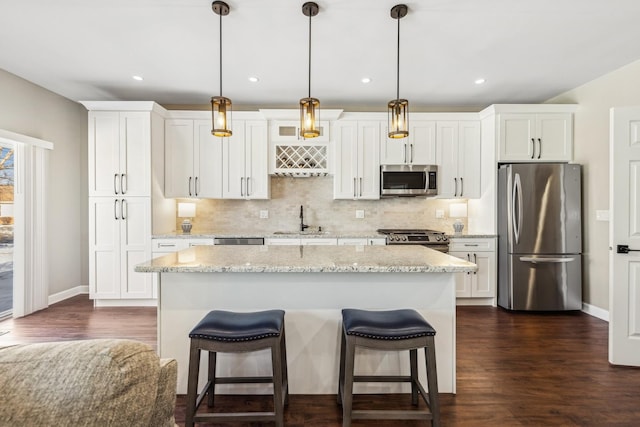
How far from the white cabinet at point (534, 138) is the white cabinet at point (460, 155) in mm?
353

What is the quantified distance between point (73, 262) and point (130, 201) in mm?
1420

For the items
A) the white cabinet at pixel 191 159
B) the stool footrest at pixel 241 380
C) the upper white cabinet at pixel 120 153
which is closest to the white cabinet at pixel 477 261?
the stool footrest at pixel 241 380

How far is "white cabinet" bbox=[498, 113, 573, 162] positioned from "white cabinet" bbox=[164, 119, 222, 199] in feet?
11.7

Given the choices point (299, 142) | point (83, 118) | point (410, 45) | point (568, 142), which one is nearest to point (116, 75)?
point (83, 118)

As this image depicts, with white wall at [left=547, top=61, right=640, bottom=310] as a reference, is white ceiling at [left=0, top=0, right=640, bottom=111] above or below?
above

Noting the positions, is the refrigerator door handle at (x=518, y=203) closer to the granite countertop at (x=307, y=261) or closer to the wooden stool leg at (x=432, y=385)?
the granite countertop at (x=307, y=261)

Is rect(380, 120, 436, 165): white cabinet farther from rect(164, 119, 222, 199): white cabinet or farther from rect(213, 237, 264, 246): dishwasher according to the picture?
rect(164, 119, 222, 199): white cabinet

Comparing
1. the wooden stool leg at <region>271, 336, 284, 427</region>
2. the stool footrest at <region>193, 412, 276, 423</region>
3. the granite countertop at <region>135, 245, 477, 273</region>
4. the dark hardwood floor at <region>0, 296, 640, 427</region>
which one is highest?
the granite countertop at <region>135, 245, 477, 273</region>

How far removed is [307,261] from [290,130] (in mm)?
2689

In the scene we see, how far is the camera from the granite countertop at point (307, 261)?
179 cm

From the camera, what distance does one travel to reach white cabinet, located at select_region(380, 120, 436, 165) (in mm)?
4207

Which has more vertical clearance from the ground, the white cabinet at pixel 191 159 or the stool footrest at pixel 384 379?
the white cabinet at pixel 191 159

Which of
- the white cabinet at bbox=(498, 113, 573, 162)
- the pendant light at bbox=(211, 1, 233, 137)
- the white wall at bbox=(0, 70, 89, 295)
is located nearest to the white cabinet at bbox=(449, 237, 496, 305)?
the white cabinet at bbox=(498, 113, 573, 162)

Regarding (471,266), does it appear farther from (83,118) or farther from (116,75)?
(83,118)
